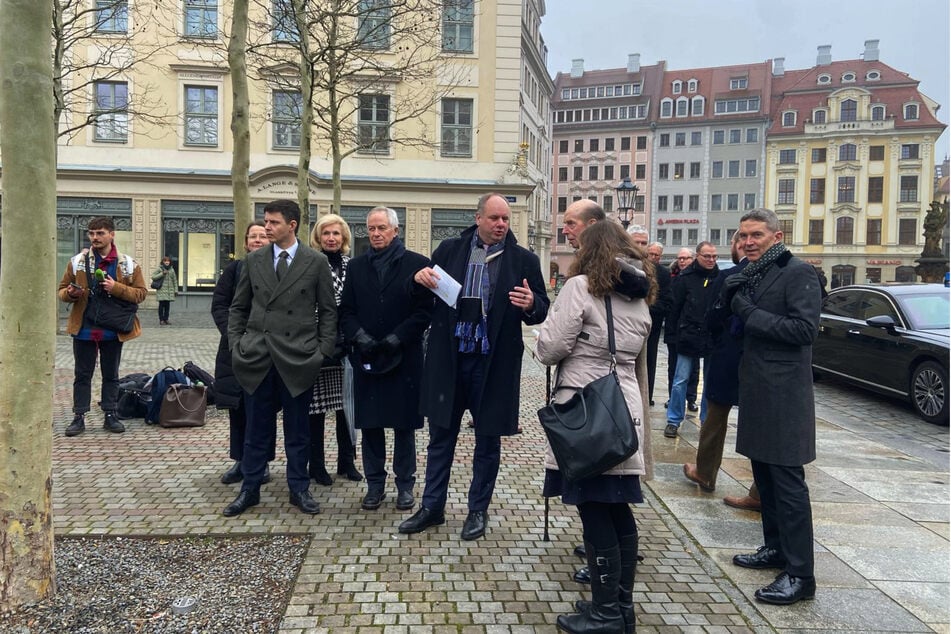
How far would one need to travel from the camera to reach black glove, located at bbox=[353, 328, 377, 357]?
463 centimetres

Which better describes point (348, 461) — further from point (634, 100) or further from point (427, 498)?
point (634, 100)

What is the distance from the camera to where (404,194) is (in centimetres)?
2528

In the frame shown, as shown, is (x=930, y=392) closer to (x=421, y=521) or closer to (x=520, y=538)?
(x=520, y=538)

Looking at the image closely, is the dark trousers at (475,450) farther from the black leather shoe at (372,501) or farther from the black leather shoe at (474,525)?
the black leather shoe at (372,501)

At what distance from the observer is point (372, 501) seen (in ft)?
16.0

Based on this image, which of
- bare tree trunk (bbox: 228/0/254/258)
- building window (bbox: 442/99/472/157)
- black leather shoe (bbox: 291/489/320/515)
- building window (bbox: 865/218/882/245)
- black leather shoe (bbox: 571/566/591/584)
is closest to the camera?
black leather shoe (bbox: 571/566/591/584)

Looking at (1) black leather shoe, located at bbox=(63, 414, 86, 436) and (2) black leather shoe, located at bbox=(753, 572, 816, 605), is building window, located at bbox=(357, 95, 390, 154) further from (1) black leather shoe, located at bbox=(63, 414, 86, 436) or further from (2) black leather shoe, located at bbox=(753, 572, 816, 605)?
(2) black leather shoe, located at bbox=(753, 572, 816, 605)

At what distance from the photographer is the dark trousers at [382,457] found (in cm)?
491

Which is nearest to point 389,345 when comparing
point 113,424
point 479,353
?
point 479,353

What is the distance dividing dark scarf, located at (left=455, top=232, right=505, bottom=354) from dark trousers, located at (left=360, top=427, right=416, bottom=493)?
3.01 feet

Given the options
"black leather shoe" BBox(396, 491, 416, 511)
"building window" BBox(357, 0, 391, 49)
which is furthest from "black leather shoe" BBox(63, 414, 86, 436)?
"building window" BBox(357, 0, 391, 49)

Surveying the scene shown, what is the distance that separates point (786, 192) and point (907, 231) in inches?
430

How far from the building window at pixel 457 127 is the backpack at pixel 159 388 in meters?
19.0

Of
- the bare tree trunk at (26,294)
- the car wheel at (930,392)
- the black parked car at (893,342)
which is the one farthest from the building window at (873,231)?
the bare tree trunk at (26,294)
